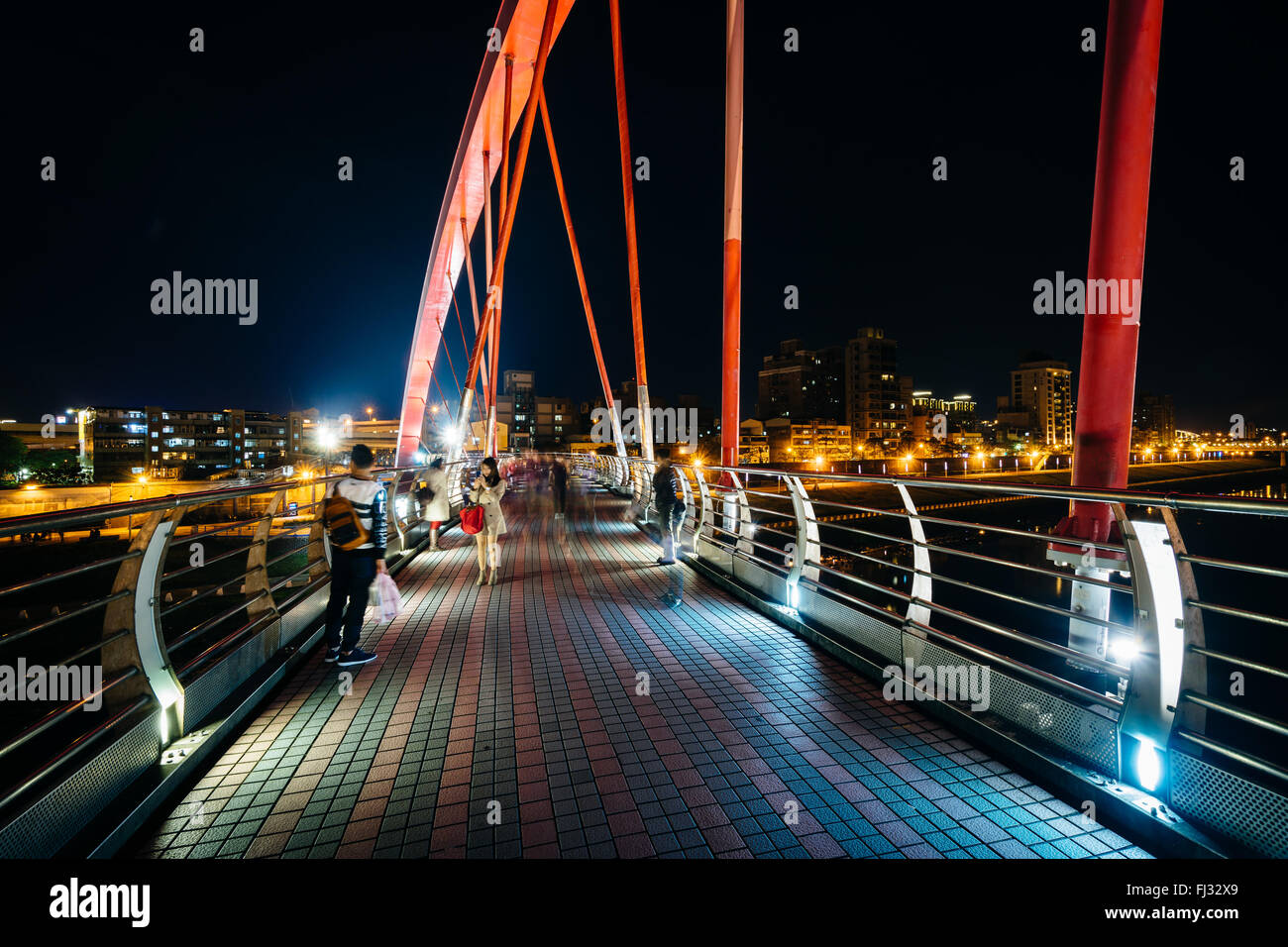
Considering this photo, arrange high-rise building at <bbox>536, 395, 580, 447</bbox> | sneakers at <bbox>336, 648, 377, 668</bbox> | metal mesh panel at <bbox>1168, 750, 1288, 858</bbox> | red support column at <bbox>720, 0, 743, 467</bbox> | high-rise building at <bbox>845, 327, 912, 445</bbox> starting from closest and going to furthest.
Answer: metal mesh panel at <bbox>1168, 750, 1288, 858</bbox>, sneakers at <bbox>336, 648, 377, 668</bbox>, red support column at <bbox>720, 0, 743, 467</bbox>, high-rise building at <bbox>536, 395, 580, 447</bbox>, high-rise building at <bbox>845, 327, 912, 445</bbox>

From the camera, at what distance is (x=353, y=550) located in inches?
191

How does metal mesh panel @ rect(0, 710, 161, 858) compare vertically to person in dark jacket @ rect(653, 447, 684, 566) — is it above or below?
below

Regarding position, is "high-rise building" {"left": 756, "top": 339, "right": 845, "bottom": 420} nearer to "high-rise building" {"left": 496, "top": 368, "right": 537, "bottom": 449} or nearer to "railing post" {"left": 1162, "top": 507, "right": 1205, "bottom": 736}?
"high-rise building" {"left": 496, "top": 368, "right": 537, "bottom": 449}

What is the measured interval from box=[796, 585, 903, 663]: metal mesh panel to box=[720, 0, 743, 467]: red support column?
543 cm

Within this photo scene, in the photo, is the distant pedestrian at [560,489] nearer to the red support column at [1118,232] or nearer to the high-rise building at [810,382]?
the red support column at [1118,232]

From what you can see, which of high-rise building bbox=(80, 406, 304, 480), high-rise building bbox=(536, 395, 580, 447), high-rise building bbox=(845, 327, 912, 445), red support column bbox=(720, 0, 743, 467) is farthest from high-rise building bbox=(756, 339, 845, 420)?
red support column bbox=(720, 0, 743, 467)

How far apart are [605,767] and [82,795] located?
2335 millimetres

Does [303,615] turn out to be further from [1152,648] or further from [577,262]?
[577,262]

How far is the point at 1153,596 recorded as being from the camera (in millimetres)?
2658

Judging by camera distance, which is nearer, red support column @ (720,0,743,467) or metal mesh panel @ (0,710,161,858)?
metal mesh panel @ (0,710,161,858)

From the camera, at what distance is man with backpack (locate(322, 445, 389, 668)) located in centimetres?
477
